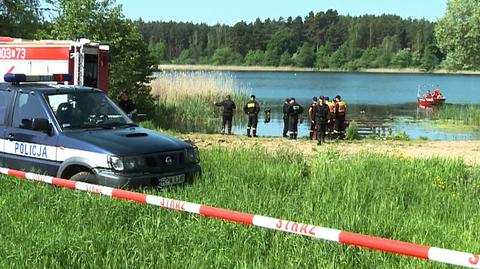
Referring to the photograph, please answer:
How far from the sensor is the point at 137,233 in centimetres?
536

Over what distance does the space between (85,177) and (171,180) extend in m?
0.95

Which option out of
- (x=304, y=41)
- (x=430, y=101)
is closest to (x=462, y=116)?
(x=430, y=101)

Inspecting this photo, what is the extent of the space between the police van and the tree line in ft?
413

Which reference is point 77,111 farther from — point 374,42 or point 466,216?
point 374,42

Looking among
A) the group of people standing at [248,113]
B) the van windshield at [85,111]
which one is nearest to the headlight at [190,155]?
the van windshield at [85,111]

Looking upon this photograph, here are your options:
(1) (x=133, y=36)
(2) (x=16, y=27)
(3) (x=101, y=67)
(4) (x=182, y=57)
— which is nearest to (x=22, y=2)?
(2) (x=16, y=27)

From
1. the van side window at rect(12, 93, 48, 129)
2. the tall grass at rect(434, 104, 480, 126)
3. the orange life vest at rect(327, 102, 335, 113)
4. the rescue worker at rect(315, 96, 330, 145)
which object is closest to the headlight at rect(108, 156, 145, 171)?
Answer: the van side window at rect(12, 93, 48, 129)

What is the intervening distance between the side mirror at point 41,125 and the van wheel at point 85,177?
26.3 inches

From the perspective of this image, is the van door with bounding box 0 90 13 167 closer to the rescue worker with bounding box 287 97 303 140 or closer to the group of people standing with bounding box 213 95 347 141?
the group of people standing with bounding box 213 95 347 141

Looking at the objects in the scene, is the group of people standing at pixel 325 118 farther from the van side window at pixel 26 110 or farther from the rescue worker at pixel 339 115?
the van side window at pixel 26 110

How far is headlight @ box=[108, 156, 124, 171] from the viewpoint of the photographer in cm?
695

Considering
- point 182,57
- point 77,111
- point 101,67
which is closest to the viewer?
point 77,111

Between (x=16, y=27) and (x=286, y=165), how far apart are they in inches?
937

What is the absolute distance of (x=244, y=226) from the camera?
17.4 ft
